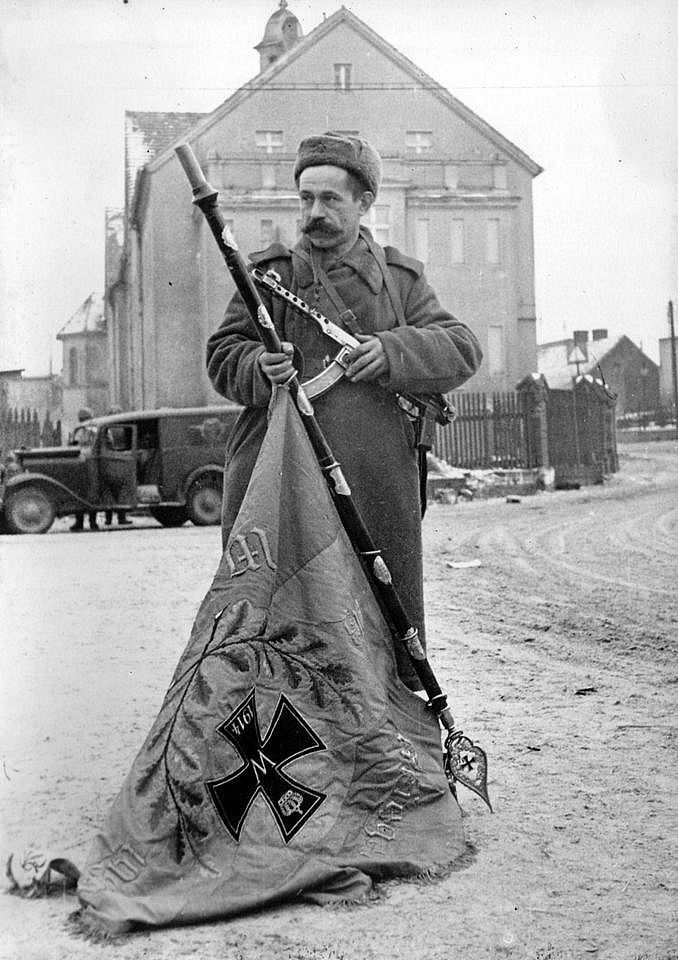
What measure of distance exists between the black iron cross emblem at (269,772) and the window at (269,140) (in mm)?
12515

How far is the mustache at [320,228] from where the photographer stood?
2705 millimetres

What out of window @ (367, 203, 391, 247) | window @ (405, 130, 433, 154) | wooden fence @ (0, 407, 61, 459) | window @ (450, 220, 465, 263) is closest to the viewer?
window @ (405, 130, 433, 154)

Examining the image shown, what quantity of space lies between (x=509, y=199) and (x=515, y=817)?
15.3m

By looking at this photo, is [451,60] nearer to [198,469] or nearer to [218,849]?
[218,849]

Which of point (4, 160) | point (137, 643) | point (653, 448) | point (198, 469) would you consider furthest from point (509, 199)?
point (4, 160)

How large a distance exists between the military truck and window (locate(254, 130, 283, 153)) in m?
4.10

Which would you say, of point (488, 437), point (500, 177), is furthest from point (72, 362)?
point (500, 177)

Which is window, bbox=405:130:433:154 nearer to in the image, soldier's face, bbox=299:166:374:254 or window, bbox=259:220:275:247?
window, bbox=259:220:275:247

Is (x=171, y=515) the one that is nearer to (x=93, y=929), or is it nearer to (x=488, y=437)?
(x=488, y=437)

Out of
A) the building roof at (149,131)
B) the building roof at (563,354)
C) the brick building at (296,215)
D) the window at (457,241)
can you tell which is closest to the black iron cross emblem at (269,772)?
the building roof at (149,131)

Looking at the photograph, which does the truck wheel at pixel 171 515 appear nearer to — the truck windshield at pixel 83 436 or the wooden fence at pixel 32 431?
the truck windshield at pixel 83 436

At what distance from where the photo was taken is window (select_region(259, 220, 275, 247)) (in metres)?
13.2

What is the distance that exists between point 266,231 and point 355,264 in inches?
423

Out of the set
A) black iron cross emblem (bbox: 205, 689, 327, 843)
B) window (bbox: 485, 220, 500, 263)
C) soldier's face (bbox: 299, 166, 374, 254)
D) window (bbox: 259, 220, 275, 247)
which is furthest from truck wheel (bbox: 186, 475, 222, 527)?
black iron cross emblem (bbox: 205, 689, 327, 843)
